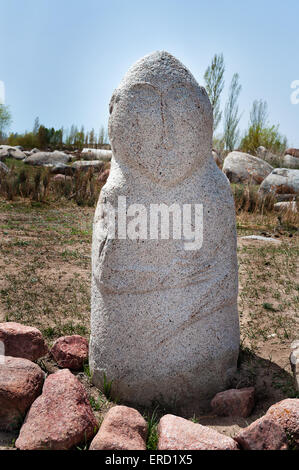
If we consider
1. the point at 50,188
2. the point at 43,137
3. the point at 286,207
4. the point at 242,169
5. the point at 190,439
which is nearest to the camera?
the point at 190,439

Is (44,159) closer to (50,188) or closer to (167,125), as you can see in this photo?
(50,188)

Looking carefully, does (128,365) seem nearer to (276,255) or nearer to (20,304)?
(20,304)

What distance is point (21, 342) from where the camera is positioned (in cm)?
292

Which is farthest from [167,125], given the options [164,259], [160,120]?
[164,259]

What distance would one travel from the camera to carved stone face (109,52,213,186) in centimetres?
247

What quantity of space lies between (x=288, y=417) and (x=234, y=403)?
41 cm

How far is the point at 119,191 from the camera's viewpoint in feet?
8.36

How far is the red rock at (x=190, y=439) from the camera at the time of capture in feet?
6.42

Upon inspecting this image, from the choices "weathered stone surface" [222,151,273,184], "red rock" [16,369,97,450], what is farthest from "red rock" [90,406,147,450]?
"weathered stone surface" [222,151,273,184]

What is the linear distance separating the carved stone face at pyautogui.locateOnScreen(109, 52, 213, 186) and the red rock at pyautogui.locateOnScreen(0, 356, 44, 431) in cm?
126

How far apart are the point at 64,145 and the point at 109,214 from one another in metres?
20.1

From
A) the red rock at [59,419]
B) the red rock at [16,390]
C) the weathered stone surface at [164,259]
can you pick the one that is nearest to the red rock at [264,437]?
the weathered stone surface at [164,259]

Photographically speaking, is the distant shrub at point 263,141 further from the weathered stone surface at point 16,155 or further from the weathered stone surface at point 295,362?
the weathered stone surface at point 295,362
